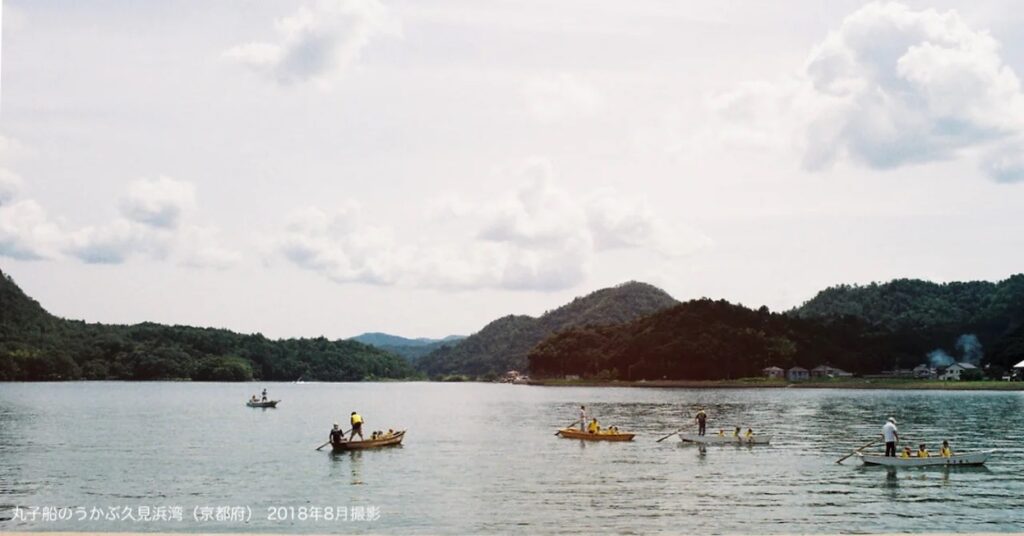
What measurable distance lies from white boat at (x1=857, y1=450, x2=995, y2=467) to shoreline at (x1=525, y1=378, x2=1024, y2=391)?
87104 mm

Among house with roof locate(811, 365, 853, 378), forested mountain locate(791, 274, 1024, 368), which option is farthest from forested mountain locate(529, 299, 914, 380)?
forested mountain locate(791, 274, 1024, 368)

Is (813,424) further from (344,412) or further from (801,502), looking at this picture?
(344,412)

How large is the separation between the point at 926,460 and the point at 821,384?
Answer: 113 metres

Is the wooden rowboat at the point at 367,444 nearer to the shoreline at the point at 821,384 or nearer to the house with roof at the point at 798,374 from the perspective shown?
the shoreline at the point at 821,384

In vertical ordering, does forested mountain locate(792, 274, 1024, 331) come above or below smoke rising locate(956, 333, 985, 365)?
above

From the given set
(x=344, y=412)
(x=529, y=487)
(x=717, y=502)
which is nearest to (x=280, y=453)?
(x=529, y=487)

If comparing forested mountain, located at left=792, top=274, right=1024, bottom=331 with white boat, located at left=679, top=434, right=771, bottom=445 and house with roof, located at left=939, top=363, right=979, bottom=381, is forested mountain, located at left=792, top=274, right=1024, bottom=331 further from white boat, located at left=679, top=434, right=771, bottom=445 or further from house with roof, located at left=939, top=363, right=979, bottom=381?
white boat, located at left=679, top=434, right=771, bottom=445

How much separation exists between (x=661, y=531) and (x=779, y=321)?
471 feet

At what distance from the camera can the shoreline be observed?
122 metres

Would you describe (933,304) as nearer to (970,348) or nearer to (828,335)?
(970,348)

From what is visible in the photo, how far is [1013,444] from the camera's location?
4850cm

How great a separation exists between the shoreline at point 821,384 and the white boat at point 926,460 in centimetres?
8710

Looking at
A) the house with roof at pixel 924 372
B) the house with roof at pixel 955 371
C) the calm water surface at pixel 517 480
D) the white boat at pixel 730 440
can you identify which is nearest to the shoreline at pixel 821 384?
the house with roof at pixel 955 371

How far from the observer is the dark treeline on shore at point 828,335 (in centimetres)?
13325
